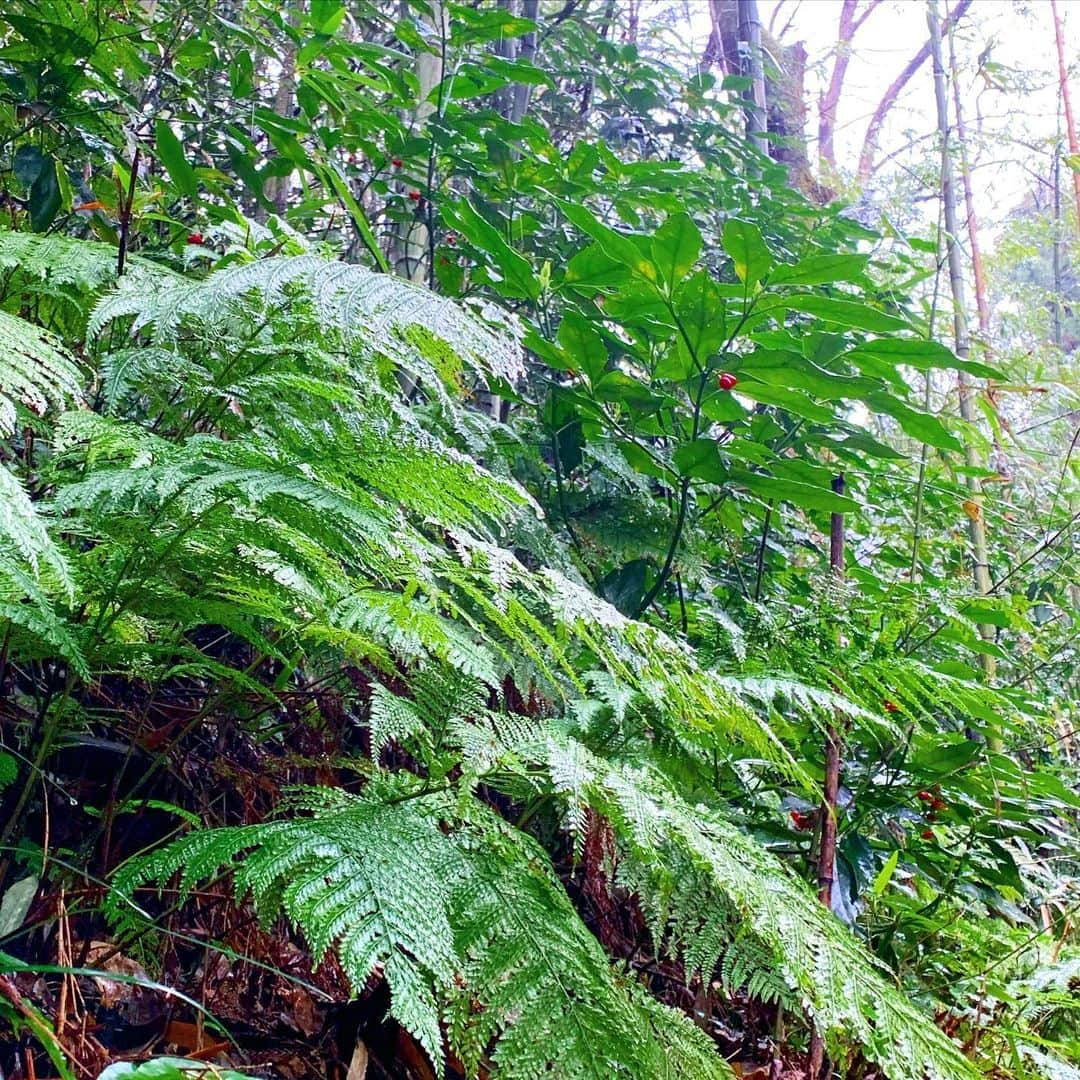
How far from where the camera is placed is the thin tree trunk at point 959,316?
84.3 inches

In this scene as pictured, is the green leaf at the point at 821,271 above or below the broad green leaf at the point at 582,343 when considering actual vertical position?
above

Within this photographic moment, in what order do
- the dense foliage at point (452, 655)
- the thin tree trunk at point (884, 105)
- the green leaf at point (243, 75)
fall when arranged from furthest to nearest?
the thin tree trunk at point (884, 105) → the green leaf at point (243, 75) → the dense foliage at point (452, 655)

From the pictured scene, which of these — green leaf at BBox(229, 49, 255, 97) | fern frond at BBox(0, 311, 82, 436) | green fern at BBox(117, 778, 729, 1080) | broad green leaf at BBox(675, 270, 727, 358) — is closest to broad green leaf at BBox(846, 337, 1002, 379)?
broad green leaf at BBox(675, 270, 727, 358)

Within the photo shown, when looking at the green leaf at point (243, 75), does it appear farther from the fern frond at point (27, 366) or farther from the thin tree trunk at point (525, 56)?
the fern frond at point (27, 366)

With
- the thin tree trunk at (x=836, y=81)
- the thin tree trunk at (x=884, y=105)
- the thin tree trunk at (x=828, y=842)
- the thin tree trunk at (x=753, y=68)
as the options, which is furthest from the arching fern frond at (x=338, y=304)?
the thin tree trunk at (x=836, y=81)

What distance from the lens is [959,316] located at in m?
2.42

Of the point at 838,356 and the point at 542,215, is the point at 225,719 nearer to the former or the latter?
the point at 838,356

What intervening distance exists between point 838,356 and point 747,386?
0.17 metres

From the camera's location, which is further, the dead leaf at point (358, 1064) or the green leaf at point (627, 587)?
the green leaf at point (627, 587)

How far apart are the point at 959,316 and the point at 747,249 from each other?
1367 millimetres

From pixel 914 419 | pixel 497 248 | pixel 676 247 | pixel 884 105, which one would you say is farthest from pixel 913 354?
pixel 884 105

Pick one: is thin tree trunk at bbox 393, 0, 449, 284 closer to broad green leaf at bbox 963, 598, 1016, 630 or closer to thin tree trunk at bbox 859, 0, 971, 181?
broad green leaf at bbox 963, 598, 1016, 630

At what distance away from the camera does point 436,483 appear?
32.3 inches

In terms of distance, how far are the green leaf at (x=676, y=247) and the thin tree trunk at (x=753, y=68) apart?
2.08 meters
